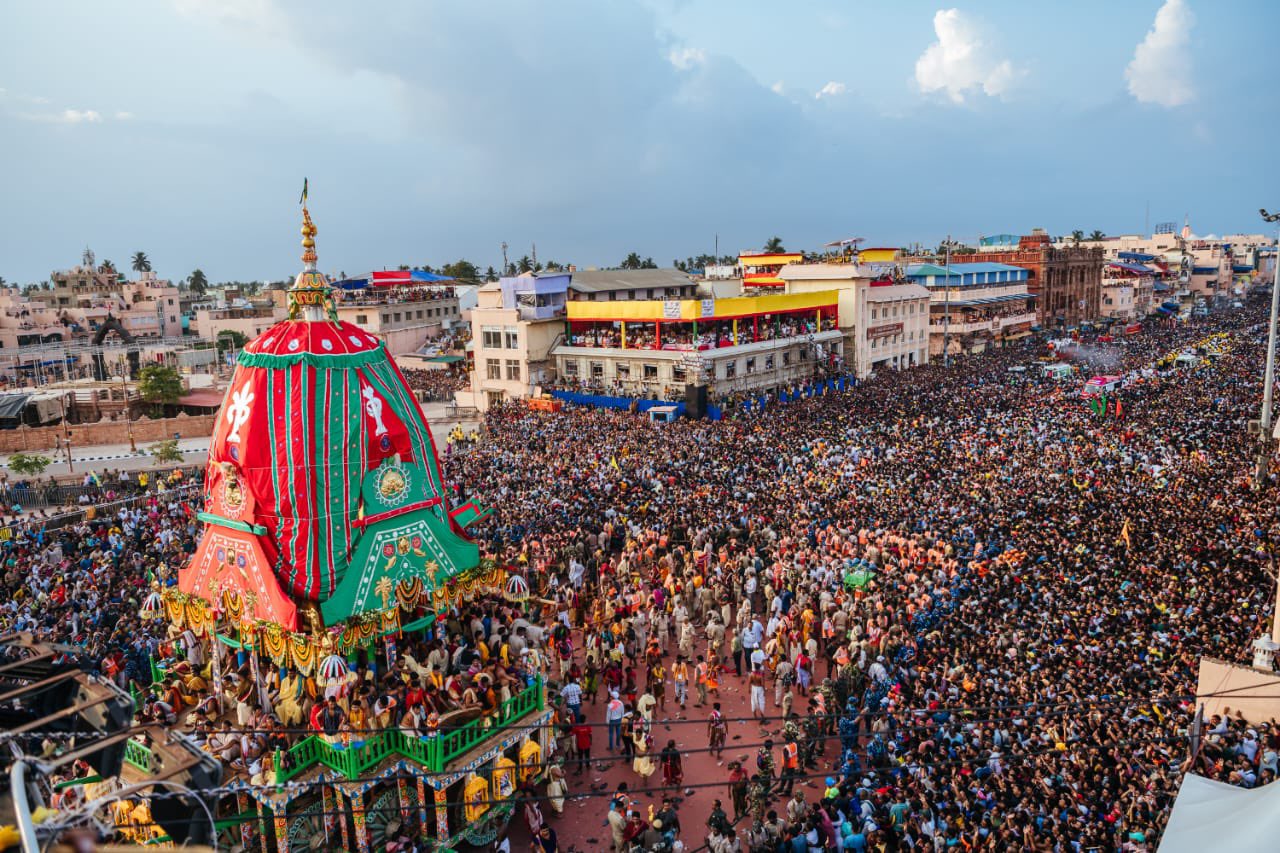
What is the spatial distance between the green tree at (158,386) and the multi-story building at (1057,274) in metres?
66.6

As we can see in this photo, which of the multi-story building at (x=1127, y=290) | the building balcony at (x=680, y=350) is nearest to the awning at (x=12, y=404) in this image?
the building balcony at (x=680, y=350)

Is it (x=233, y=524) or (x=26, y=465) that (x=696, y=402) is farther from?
(x=26, y=465)

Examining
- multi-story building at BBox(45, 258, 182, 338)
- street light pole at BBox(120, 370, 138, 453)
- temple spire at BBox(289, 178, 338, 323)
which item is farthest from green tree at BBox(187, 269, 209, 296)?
temple spire at BBox(289, 178, 338, 323)

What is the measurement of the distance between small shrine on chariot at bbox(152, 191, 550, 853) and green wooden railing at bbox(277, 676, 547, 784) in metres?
0.02

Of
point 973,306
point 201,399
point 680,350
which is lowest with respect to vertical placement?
point 201,399

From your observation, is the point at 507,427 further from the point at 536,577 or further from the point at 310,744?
the point at 310,744

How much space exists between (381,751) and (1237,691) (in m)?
10.9

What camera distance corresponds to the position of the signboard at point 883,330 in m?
48.9

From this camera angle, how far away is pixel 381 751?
10.9 meters

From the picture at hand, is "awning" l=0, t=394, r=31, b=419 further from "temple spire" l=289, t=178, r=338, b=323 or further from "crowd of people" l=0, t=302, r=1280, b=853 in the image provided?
"temple spire" l=289, t=178, r=338, b=323

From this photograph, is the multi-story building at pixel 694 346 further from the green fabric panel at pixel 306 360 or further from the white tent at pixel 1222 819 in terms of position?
the white tent at pixel 1222 819

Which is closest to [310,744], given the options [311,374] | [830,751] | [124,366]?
[311,374]

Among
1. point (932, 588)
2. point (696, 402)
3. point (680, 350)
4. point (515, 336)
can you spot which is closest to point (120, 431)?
point (515, 336)

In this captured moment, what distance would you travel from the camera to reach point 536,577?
19672 mm
